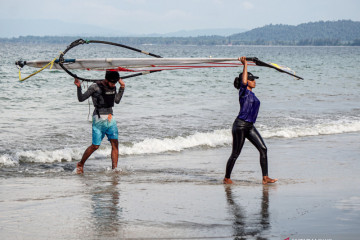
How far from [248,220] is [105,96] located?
12.1 ft

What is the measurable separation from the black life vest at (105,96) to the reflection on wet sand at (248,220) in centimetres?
275

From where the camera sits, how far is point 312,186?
27.0 ft

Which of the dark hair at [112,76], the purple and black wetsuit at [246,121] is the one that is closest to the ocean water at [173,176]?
the dark hair at [112,76]

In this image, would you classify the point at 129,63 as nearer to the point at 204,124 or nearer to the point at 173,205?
the point at 173,205

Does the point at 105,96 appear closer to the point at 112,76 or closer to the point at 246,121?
the point at 112,76

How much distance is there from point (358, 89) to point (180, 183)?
26.1 meters

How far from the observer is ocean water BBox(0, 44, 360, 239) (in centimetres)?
608

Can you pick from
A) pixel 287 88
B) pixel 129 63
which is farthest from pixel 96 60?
pixel 287 88

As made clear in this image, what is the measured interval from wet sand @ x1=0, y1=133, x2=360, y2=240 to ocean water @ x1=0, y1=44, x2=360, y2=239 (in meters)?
0.02

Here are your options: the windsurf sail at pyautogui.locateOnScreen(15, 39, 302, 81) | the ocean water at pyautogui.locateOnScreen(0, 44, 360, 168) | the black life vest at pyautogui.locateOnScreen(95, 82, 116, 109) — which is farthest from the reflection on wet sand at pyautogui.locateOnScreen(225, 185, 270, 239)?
the ocean water at pyautogui.locateOnScreen(0, 44, 360, 168)

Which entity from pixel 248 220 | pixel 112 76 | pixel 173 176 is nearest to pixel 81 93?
pixel 112 76

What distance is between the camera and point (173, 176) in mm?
9352

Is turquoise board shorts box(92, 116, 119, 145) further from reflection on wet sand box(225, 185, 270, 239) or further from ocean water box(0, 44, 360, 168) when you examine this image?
reflection on wet sand box(225, 185, 270, 239)

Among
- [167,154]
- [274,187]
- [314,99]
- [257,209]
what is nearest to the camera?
[257,209]
